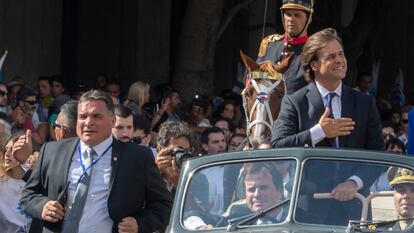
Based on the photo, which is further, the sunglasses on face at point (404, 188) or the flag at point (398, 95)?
the flag at point (398, 95)

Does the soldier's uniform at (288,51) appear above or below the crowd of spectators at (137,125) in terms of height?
above

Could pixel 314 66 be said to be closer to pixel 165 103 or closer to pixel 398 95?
pixel 165 103

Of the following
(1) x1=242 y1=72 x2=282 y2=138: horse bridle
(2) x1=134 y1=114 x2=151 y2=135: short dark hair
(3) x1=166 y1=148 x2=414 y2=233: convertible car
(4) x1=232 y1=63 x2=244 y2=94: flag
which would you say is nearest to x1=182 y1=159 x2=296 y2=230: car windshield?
(3) x1=166 y1=148 x2=414 y2=233: convertible car

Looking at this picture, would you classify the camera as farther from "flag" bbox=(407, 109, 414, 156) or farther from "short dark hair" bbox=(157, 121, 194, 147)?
"flag" bbox=(407, 109, 414, 156)

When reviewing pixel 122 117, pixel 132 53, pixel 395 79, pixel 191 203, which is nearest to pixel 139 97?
pixel 122 117

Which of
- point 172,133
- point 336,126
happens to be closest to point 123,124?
point 172,133

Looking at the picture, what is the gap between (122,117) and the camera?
36.2 ft

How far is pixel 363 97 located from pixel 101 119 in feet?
5.76

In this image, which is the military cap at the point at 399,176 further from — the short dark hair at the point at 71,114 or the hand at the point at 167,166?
the short dark hair at the point at 71,114

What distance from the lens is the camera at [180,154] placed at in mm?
9016

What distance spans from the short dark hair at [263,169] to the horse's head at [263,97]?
2039 millimetres

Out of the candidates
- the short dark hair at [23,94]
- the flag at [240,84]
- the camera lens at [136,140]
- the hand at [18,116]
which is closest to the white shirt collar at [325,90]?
the camera lens at [136,140]

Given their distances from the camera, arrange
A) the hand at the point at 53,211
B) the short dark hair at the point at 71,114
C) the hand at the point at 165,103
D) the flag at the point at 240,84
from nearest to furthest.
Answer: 1. the hand at the point at 53,211
2. the short dark hair at the point at 71,114
3. the hand at the point at 165,103
4. the flag at the point at 240,84

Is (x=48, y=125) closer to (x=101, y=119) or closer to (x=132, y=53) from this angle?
(x=101, y=119)
